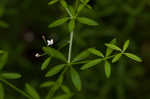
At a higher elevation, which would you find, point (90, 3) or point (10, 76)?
point (90, 3)

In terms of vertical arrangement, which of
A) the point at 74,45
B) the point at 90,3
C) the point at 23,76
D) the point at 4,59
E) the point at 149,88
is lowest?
the point at 149,88

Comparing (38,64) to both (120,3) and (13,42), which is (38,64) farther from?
(120,3)

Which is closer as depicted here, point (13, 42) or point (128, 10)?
point (128, 10)

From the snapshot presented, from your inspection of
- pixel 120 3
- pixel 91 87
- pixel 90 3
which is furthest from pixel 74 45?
pixel 90 3

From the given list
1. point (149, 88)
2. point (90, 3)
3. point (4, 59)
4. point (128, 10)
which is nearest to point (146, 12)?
point (128, 10)

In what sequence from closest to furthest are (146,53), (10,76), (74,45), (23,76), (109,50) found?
(109,50) < (10,76) < (74,45) < (23,76) < (146,53)

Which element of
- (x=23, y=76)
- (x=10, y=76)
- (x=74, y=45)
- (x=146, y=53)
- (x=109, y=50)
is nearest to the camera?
(x=109, y=50)
